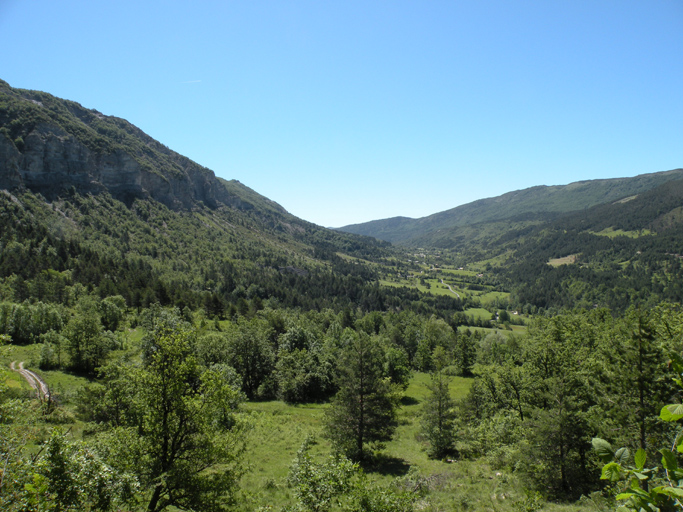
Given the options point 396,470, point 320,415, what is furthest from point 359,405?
point 320,415

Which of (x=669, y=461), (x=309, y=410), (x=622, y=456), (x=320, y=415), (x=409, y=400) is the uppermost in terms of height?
(x=669, y=461)

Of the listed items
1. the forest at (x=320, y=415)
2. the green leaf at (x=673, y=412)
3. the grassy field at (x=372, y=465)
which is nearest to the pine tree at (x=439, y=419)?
the forest at (x=320, y=415)

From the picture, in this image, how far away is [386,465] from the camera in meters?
31.8

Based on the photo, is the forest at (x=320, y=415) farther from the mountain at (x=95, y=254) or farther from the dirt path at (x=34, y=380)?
the mountain at (x=95, y=254)

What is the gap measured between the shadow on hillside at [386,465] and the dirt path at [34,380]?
3224 cm

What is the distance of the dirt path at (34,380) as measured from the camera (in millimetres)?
33912

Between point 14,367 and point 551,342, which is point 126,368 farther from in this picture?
point 14,367

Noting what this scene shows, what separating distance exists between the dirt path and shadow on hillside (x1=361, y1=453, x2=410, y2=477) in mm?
32243

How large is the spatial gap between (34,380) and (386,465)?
137ft

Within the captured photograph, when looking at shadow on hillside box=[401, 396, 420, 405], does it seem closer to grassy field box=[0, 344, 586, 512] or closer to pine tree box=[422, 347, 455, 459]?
grassy field box=[0, 344, 586, 512]

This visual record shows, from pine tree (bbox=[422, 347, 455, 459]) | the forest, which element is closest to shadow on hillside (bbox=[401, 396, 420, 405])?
the forest

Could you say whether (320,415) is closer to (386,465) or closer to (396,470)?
(386,465)

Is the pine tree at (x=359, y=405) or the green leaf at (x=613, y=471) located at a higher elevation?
the green leaf at (x=613, y=471)

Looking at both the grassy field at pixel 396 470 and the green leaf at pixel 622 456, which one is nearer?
the green leaf at pixel 622 456
